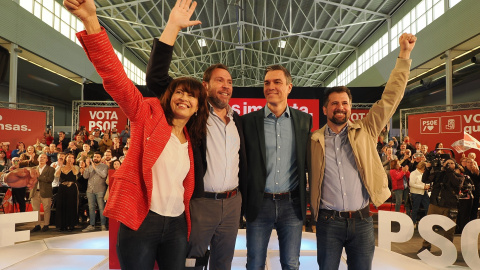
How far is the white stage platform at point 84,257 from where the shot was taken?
365 cm

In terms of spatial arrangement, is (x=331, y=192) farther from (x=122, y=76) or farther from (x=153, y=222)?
(x=122, y=76)

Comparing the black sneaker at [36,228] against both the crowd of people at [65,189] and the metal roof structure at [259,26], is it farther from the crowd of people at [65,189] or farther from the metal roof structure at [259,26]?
the metal roof structure at [259,26]

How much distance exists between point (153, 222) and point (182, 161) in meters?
0.32

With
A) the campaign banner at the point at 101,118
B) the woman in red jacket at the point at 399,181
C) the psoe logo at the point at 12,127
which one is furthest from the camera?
the campaign banner at the point at 101,118

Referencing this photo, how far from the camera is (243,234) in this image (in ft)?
16.6

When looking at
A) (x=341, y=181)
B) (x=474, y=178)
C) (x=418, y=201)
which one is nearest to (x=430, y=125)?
(x=474, y=178)

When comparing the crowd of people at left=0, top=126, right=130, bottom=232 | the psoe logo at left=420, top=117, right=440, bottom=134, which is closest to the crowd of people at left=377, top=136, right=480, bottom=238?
the psoe logo at left=420, top=117, right=440, bottom=134

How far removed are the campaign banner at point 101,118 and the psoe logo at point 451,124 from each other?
10.3m

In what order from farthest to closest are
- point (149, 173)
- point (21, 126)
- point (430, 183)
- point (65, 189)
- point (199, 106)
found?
1. point (21, 126)
2. point (65, 189)
3. point (430, 183)
4. point (199, 106)
5. point (149, 173)

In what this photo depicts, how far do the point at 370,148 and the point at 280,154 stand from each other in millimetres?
598

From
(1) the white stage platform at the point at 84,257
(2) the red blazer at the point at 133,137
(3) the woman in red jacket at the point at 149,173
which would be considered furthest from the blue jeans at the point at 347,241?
(1) the white stage platform at the point at 84,257

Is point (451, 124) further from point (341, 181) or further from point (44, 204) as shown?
point (44, 204)

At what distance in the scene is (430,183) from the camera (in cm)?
643

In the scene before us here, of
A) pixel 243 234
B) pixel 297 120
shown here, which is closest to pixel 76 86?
pixel 243 234
